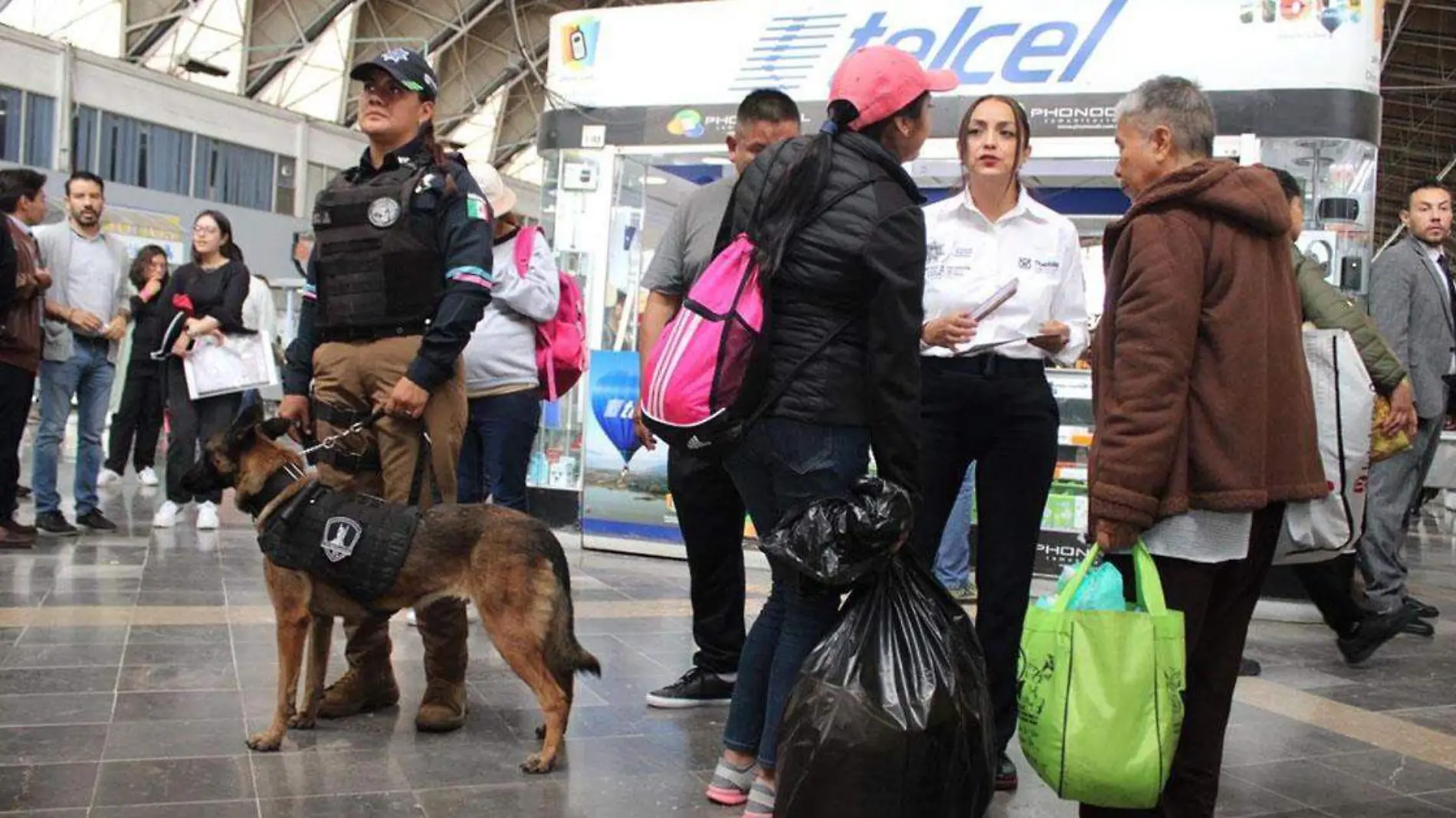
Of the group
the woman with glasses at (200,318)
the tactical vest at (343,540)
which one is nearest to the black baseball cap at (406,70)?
the tactical vest at (343,540)

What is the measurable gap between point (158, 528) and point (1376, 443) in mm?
6844

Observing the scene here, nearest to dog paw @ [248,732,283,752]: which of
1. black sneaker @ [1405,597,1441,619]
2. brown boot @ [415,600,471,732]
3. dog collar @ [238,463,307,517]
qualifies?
brown boot @ [415,600,471,732]

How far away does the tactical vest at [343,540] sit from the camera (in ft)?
12.4

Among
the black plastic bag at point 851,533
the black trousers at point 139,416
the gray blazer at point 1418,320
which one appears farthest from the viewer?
the black trousers at point 139,416

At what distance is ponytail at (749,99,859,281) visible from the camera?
314cm

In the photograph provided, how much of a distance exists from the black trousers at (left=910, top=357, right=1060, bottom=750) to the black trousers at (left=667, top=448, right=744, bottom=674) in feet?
3.05

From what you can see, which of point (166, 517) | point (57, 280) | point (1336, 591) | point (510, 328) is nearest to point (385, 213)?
point (510, 328)

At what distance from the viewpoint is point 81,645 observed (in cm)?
495

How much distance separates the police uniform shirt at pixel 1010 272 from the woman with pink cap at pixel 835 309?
64cm

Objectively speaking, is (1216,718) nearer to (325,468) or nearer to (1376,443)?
(325,468)

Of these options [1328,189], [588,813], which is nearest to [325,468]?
[588,813]

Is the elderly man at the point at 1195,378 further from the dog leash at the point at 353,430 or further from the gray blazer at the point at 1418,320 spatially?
the gray blazer at the point at 1418,320

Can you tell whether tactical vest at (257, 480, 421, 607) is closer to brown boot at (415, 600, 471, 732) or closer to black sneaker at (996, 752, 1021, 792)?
brown boot at (415, 600, 471, 732)

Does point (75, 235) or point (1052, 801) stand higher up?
point (75, 235)
